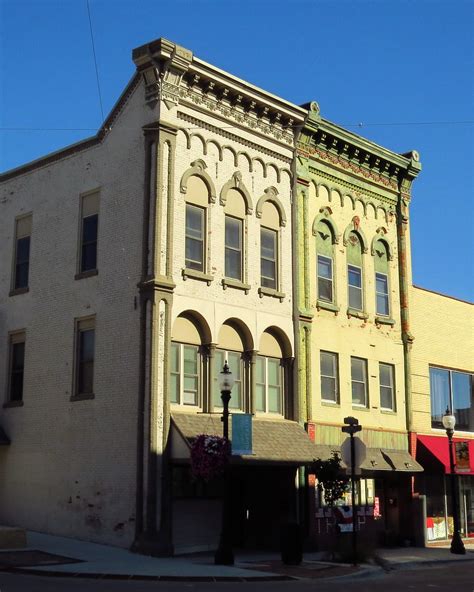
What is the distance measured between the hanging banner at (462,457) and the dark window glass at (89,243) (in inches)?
608

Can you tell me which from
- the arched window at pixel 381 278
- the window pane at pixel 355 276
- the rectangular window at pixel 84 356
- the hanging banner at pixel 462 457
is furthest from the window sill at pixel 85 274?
the hanging banner at pixel 462 457

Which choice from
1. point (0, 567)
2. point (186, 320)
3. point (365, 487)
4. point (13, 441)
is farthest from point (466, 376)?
point (0, 567)

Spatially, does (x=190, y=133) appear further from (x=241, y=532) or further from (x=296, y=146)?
(x=241, y=532)

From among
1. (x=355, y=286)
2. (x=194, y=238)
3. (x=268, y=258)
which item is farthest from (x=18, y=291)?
(x=355, y=286)

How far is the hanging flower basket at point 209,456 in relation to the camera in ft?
66.8

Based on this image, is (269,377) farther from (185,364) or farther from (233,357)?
(185,364)

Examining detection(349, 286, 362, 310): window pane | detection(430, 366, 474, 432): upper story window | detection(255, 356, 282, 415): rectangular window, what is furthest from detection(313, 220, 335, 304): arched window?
detection(430, 366, 474, 432): upper story window

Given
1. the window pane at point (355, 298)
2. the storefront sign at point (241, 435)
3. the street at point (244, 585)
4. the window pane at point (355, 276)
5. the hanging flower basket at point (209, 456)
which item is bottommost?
the street at point (244, 585)

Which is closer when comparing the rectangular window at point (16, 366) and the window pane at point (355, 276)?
the rectangular window at point (16, 366)

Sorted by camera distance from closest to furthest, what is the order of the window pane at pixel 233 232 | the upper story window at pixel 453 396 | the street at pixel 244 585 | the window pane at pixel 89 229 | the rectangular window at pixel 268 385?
1. the street at pixel 244 585
2. the window pane at pixel 89 229
3. the window pane at pixel 233 232
4. the rectangular window at pixel 268 385
5. the upper story window at pixel 453 396

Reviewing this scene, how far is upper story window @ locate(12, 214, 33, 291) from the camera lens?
91.0 ft

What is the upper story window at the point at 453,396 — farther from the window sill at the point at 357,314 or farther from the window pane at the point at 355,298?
the window pane at the point at 355,298

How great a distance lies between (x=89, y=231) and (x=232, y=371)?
6.00m

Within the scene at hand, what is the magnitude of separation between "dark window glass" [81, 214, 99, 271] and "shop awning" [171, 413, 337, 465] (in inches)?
220
